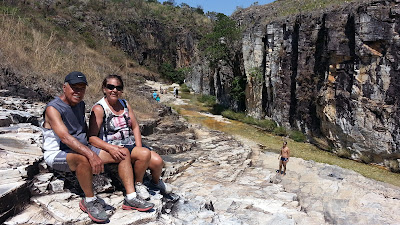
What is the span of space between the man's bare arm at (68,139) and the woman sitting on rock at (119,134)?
25cm

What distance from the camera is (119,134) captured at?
Answer: 10.7ft

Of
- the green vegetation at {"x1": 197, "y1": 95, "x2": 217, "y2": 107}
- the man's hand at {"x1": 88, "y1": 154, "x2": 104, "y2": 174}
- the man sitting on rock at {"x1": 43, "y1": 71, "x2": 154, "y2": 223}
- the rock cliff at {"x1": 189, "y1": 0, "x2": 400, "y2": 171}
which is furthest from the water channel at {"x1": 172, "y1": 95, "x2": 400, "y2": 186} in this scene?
the man's hand at {"x1": 88, "y1": 154, "x2": 104, "y2": 174}

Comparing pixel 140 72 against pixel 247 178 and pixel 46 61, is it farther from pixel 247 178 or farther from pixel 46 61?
pixel 247 178

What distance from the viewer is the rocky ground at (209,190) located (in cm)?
266

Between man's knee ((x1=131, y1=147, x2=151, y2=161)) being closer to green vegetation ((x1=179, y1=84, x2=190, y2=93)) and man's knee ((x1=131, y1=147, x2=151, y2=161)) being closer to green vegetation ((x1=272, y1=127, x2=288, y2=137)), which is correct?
green vegetation ((x1=272, y1=127, x2=288, y2=137))

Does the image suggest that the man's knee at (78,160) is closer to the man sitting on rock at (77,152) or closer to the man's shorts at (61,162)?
the man sitting on rock at (77,152)

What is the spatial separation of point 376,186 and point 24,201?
6.76 m

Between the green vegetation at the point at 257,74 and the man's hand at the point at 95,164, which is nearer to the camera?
the man's hand at the point at 95,164

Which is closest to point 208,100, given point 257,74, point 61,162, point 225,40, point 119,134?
point 225,40

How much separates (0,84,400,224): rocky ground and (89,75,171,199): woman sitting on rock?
0.29m

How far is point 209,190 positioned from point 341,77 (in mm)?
7617

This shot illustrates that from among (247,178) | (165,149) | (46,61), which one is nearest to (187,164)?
(165,149)

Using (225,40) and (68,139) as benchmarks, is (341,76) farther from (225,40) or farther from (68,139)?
(68,139)

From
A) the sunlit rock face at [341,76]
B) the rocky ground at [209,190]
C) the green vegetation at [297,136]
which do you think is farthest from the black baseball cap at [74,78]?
the green vegetation at [297,136]
